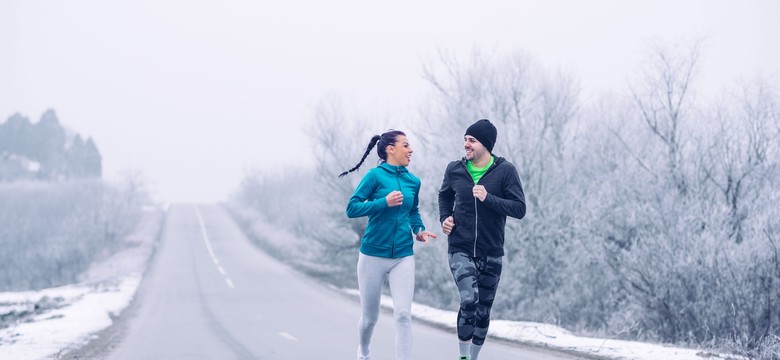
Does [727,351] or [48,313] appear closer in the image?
[727,351]

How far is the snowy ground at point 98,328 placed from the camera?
317 inches

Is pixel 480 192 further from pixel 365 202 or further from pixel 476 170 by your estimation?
pixel 365 202

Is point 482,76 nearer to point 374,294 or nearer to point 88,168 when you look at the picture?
point 374,294

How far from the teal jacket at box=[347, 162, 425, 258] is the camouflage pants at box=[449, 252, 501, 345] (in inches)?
16.5

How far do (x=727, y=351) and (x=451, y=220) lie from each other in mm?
4330

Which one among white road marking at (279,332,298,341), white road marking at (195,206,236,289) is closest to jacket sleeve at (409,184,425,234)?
white road marking at (279,332,298,341)

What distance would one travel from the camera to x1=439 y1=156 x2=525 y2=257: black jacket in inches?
221

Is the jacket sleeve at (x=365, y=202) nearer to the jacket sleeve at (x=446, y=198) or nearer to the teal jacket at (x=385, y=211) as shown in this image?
the teal jacket at (x=385, y=211)

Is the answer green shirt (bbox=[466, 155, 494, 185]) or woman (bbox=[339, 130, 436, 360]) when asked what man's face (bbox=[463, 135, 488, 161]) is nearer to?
green shirt (bbox=[466, 155, 494, 185])

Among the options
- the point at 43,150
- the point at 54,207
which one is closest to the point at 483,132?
the point at 54,207

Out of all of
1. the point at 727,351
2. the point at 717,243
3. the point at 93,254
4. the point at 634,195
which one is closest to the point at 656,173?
the point at 634,195

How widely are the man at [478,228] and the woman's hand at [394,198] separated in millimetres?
549

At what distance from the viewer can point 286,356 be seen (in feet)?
28.0

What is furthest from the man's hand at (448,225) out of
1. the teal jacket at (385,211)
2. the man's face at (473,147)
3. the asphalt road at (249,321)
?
the asphalt road at (249,321)
